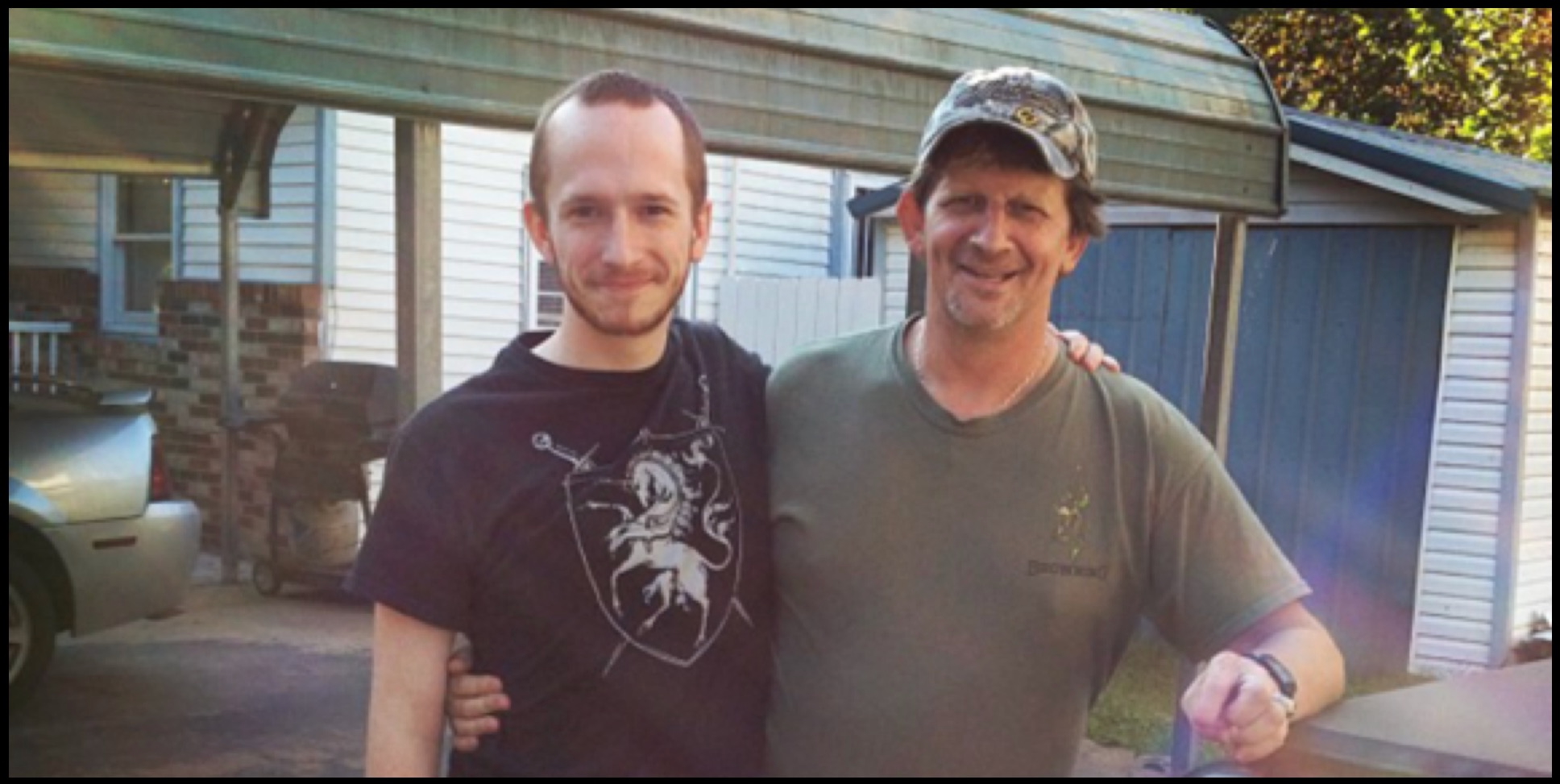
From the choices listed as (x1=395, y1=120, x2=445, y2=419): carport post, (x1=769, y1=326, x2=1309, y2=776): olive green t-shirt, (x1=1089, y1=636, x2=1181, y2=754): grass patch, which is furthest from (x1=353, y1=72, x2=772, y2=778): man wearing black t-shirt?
(x1=1089, y1=636, x2=1181, y2=754): grass patch

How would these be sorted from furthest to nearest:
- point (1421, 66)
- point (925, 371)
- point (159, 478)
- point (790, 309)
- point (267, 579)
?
point (1421, 66) < point (790, 309) < point (267, 579) < point (159, 478) < point (925, 371)

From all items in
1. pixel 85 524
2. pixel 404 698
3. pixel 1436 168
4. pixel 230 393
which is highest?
pixel 1436 168

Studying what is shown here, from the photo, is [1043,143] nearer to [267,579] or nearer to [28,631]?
[28,631]

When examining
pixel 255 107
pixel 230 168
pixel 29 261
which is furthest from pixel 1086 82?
pixel 29 261

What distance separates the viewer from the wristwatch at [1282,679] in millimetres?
1693

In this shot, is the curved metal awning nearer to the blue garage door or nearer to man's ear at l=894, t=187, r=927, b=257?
man's ear at l=894, t=187, r=927, b=257

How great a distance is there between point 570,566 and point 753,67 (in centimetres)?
234

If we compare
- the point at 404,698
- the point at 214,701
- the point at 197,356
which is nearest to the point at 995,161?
the point at 404,698

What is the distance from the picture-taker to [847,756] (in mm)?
2111

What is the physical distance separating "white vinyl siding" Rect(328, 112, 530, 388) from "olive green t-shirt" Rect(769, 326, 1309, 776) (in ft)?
24.4

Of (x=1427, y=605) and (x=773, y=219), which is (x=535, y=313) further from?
(x=1427, y=605)

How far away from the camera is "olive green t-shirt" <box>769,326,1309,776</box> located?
208 centimetres

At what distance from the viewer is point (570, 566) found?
1.92 m

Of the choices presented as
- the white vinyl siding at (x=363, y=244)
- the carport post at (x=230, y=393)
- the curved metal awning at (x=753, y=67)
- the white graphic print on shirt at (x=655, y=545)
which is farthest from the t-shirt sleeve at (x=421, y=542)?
the white vinyl siding at (x=363, y=244)
